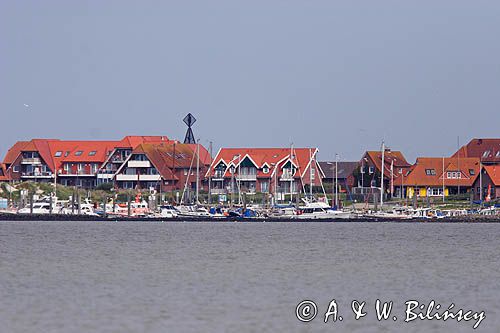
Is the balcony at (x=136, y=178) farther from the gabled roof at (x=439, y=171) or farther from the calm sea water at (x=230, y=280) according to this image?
the calm sea water at (x=230, y=280)

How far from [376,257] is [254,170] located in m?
80.1

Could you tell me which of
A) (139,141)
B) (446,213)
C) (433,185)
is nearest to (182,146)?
(139,141)

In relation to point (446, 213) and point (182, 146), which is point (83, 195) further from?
point (446, 213)

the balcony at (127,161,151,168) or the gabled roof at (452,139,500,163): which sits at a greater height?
the gabled roof at (452,139,500,163)

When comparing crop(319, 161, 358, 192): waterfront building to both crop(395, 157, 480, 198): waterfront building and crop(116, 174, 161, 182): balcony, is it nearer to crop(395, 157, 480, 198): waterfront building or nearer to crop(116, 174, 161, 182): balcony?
crop(395, 157, 480, 198): waterfront building

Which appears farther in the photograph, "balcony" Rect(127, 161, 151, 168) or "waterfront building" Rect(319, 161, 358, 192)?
"waterfront building" Rect(319, 161, 358, 192)

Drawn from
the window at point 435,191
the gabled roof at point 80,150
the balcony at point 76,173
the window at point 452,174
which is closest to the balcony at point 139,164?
the gabled roof at point 80,150

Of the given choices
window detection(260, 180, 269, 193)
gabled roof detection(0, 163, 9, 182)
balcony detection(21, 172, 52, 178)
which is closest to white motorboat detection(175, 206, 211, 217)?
window detection(260, 180, 269, 193)

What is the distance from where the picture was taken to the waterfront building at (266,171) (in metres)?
141

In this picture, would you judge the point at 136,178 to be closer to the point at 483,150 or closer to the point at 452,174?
the point at 452,174

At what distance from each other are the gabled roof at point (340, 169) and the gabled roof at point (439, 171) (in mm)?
14446

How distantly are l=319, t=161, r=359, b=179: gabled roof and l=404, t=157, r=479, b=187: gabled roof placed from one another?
1445 cm

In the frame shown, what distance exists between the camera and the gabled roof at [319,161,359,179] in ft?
502

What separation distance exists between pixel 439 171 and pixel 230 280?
303 feet
